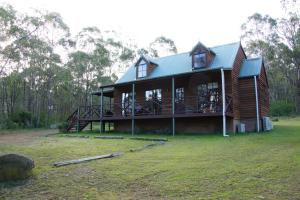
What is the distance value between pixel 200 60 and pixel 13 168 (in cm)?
1500

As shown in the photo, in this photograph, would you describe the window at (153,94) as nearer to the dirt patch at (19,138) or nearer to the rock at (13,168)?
the dirt patch at (19,138)

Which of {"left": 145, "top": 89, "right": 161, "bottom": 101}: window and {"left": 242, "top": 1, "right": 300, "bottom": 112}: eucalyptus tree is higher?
{"left": 242, "top": 1, "right": 300, "bottom": 112}: eucalyptus tree

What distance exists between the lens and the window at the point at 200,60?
20.0 meters

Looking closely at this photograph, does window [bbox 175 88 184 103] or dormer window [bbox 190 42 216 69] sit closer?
dormer window [bbox 190 42 216 69]

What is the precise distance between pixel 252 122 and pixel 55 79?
96.5 feet

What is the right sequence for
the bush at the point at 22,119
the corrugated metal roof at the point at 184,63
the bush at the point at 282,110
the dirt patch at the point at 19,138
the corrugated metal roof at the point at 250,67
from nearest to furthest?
1. the dirt patch at the point at 19,138
2. the corrugated metal roof at the point at 184,63
3. the corrugated metal roof at the point at 250,67
4. the bush at the point at 22,119
5. the bush at the point at 282,110

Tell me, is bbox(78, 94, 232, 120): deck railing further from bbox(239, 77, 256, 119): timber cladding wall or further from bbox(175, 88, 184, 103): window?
bbox(239, 77, 256, 119): timber cladding wall

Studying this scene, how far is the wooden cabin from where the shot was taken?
18375mm

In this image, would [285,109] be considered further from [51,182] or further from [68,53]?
[51,182]

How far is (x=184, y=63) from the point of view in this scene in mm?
21922

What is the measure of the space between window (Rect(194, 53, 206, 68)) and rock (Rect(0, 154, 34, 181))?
14472 mm

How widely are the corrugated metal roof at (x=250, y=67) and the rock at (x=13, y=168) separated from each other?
15751 mm

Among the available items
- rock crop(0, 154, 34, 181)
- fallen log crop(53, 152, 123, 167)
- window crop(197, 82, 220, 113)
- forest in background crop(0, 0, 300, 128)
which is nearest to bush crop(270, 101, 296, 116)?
forest in background crop(0, 0, 300, 128)

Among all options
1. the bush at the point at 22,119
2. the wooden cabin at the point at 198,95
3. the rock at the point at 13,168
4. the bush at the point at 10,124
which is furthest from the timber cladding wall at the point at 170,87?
the bush at the point at 22,119
